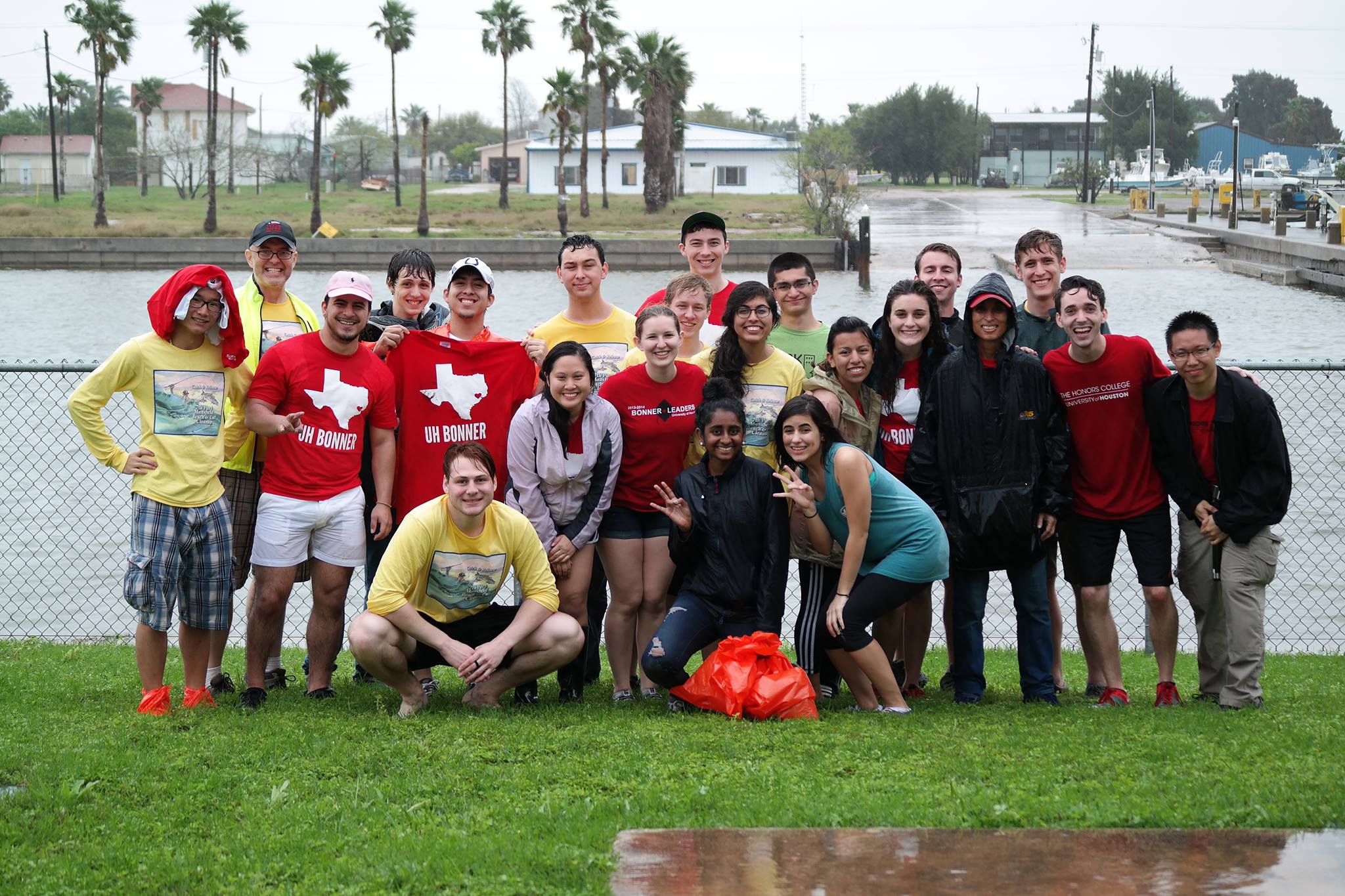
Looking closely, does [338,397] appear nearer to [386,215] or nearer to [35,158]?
[386,215]

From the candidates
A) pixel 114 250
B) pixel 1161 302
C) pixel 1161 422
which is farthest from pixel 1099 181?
pixel 1161 422

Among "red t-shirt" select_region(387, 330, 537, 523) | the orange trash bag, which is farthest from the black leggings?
"red t-shirt" select_region(387, 330, 537, 523)

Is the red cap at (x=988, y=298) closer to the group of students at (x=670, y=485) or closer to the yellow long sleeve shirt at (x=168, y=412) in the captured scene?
the group of students at (x=670, y=485)

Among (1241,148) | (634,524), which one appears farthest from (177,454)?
(1241,148)

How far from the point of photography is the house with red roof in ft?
315

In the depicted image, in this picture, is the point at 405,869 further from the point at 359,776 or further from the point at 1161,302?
the point at 1161,302

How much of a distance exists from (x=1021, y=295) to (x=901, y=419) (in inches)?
1522

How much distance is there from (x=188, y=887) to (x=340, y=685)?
3.10 metres

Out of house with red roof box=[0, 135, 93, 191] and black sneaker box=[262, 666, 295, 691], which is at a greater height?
house with red roof box=[0, 135, 93, 191]

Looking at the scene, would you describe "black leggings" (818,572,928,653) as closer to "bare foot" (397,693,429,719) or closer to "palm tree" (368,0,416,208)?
"bare foot" (397,693,429,719)

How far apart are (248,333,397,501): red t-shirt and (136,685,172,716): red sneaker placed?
41.8 inches

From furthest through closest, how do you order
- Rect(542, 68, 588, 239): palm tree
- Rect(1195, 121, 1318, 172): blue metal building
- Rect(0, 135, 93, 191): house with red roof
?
1. Rect(1195, 121, 1318, 172): blue metal building
2. Rect(0, 135, 93, 191): house with red roof
3. Rect(542, 68, 588, 239): palm tree

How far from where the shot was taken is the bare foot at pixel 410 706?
19.7ft

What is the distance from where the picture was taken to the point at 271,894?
393 centimetres
